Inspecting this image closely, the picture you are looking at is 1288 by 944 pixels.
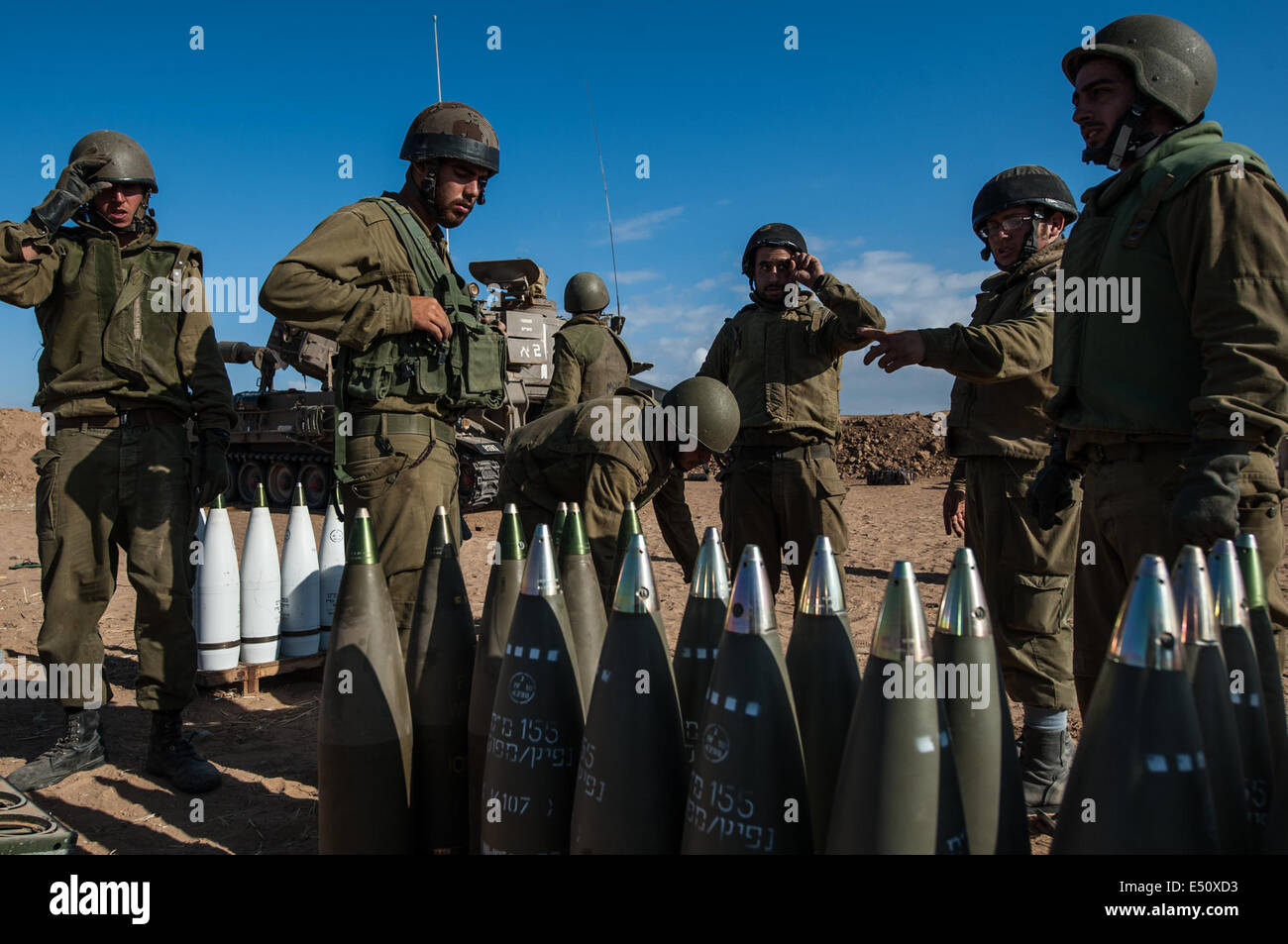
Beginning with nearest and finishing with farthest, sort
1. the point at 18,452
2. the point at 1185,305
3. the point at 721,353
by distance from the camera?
the point at 1185,305 < the point at 721,353 < the point at 18,452

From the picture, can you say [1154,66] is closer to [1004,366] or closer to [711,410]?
[1004,366]

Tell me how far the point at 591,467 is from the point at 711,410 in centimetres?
61

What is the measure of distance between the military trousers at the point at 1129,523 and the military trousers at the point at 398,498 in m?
2.16

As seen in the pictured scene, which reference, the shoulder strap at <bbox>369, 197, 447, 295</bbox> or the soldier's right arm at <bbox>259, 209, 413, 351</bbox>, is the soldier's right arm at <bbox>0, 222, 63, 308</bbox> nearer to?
the soldier's right arm at <bbox>259, 209, 413, 351</bbox>

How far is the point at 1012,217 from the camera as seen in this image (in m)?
3.54

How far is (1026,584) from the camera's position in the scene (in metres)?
3.24

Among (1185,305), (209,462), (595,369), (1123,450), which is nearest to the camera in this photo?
(1185,305)

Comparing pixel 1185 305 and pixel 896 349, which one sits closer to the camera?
pixel 1185 305

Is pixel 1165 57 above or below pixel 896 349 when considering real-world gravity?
above

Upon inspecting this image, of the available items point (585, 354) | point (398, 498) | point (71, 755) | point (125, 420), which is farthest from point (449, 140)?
point (585, 354)

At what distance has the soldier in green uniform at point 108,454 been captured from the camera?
3.38m
